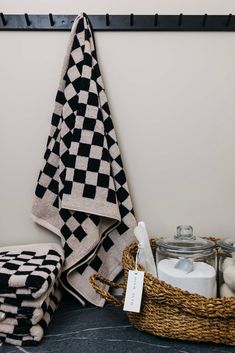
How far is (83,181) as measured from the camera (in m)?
0.82

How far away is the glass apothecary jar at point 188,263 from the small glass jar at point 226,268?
2cm

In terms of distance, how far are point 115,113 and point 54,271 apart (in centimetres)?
45

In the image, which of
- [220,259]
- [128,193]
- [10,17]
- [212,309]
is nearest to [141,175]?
[128,193]

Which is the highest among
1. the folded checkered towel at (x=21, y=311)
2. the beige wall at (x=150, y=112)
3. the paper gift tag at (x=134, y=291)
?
the beige wall at (x=150, y=112)

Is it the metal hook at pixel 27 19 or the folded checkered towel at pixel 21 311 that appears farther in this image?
the metal hook at pixel 27 19

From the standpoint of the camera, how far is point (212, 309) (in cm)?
62

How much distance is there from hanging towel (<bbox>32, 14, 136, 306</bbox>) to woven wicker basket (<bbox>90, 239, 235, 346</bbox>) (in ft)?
0.69

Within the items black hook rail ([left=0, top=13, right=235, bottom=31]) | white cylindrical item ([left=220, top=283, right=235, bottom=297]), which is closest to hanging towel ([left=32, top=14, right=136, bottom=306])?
black hook rail ([left=0, top=13, right=235, bottom=31])

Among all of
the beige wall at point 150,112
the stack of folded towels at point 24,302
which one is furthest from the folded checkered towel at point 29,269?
the beige wall at point 150,112

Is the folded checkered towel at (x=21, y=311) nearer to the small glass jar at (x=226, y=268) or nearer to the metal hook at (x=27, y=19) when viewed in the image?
the small glass jar at (x=226, y=268)

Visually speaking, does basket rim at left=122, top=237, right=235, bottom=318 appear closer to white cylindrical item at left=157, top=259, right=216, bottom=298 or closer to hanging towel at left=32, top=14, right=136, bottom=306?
white cylindrical item at left=157, top=259, right=216, bottom=298

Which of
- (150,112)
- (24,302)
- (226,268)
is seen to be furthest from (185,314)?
(150,112)

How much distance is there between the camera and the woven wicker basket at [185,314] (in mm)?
621

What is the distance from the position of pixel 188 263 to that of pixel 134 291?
0.13 meters
